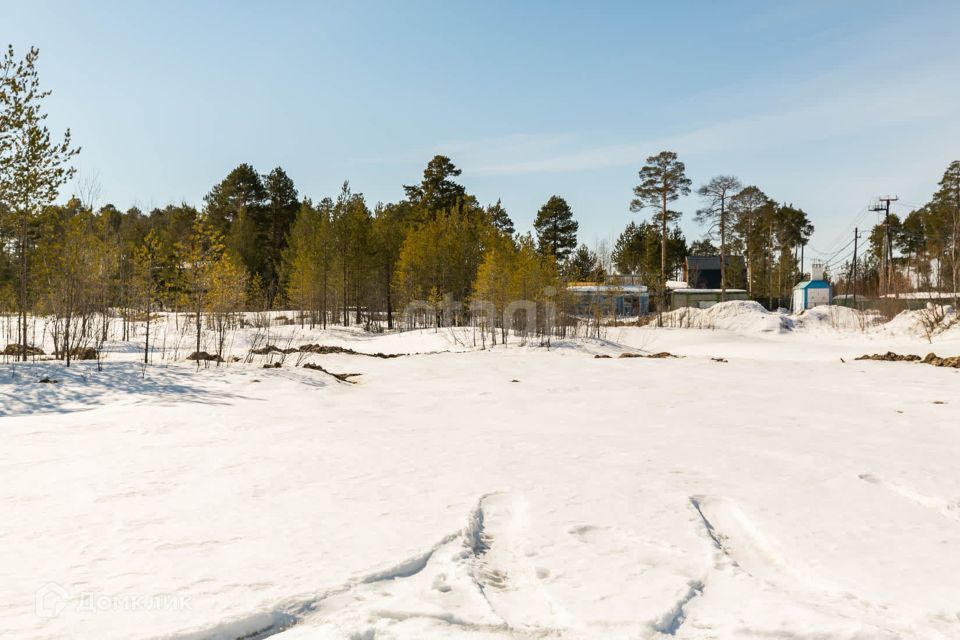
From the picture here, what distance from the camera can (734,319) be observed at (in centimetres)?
3095

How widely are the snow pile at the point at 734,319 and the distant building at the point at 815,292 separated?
796 centimetres

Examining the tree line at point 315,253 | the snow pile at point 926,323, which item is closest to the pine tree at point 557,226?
the tree line at point 315,253

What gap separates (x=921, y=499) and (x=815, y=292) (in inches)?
1531

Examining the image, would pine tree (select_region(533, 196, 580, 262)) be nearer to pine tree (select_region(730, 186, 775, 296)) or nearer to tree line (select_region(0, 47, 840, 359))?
tree line (select_region(0, 47, 840, 359))

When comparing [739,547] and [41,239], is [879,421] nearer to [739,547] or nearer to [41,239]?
[739,547]

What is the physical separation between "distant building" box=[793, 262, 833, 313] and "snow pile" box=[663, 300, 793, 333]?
7.96m

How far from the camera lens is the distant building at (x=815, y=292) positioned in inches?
1506

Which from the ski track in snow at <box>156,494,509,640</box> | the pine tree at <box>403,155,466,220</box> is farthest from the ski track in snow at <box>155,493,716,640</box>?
the pine tree at <box>403,155,466,220</box>

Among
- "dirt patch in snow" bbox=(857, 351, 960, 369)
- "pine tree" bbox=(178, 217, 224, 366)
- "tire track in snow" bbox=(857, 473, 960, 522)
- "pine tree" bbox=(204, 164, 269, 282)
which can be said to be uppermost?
"pine tree" bbox=(204, 164, 269, 282)

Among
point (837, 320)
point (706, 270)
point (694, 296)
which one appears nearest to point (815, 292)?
point (694, 296)

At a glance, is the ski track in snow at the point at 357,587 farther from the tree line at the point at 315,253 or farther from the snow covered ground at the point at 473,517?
the tree line at the point at 315,253

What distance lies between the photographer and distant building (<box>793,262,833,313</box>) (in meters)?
38.2

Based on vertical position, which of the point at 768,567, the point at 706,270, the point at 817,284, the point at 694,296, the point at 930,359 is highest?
the point at 706,270

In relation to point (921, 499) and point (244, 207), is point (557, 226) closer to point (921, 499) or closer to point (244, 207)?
point (244, 207)
